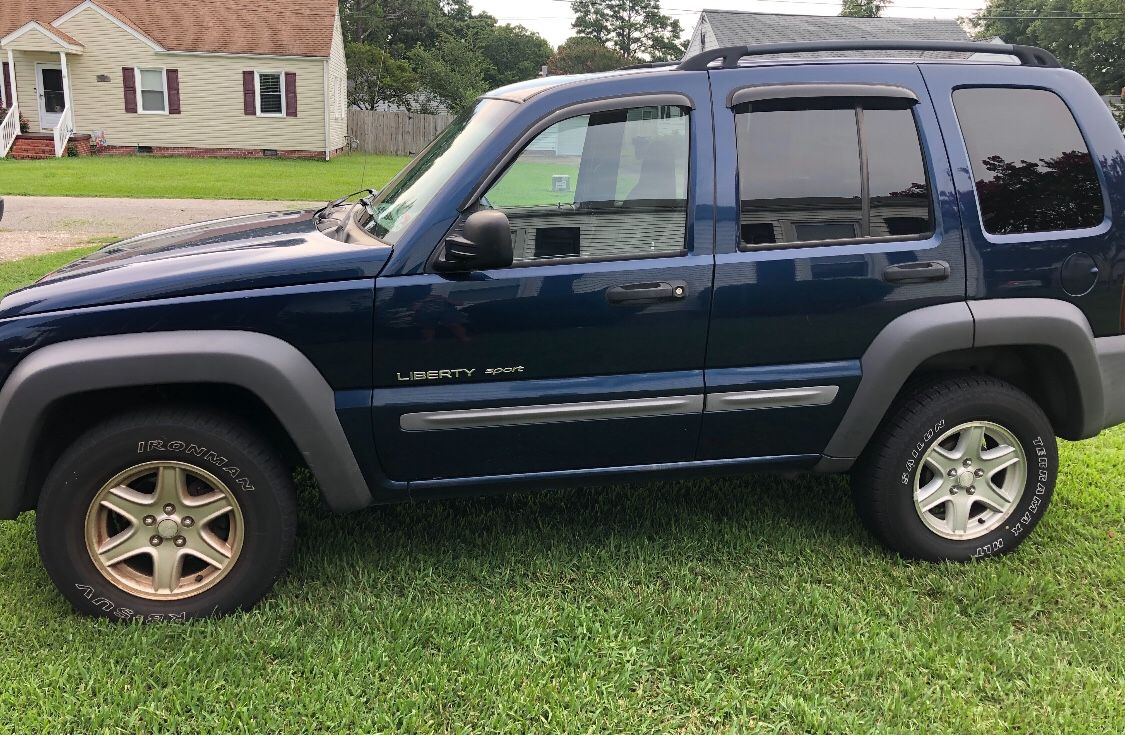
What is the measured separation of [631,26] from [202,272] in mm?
71871

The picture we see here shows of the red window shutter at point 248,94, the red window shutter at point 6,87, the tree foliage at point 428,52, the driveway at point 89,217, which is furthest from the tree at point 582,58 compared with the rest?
the driveway at point 89,217

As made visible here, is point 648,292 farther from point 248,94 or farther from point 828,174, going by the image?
point 248,94

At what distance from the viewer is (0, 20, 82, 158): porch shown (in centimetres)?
2539

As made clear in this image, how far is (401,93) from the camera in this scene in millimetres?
39625

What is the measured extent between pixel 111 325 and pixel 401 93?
3891cm

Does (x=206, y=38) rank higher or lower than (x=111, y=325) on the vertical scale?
higher

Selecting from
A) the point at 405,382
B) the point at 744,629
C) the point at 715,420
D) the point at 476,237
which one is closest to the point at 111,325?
the point at 405,382

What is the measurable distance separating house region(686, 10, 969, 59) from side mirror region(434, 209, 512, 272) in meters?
34.6

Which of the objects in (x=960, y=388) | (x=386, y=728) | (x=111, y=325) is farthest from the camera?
(x=960, y=388)

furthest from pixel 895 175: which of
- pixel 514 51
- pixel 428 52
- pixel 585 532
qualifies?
pixel 514 51

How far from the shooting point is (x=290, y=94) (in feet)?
91.5

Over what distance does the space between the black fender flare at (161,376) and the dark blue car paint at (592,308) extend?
59 millimetres

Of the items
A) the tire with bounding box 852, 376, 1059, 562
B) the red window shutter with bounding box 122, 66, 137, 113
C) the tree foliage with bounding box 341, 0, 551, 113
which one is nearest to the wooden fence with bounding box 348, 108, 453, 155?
the tree foliage with bounding box 341, 0, 551, 113

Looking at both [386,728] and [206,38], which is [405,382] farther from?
[206,38]
